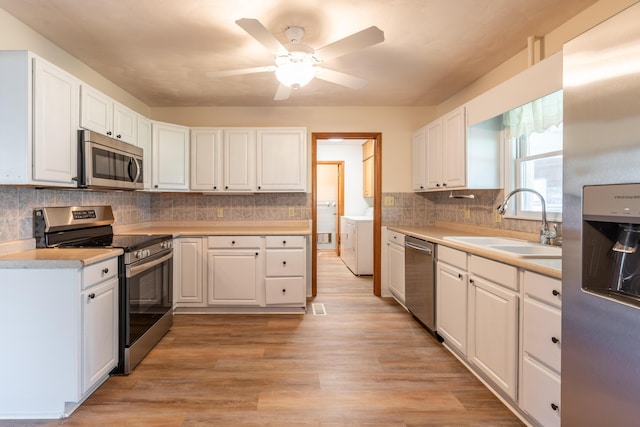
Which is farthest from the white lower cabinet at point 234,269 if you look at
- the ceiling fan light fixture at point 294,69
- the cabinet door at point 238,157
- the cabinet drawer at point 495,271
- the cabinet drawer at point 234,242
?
the cabinet drawer at point 495,271

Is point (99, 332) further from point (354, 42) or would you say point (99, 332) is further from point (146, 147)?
point (354, 42)

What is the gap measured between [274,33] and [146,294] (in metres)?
2.09

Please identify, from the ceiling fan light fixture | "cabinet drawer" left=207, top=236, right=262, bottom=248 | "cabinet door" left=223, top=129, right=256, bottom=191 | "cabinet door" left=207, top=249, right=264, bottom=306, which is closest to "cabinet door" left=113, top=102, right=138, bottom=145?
"cabinet door" left=223, top=129, right=256, bottom=191

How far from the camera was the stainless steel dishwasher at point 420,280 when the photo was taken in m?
2.88

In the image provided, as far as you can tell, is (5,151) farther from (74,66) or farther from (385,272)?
(385,272)

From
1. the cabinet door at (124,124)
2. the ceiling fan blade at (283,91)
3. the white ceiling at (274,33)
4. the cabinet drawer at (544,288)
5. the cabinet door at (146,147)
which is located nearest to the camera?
the cabinet drawer at (544,288)

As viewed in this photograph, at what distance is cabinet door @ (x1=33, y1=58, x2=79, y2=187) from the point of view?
194 centimetres

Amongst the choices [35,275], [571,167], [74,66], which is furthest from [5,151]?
[571,167]

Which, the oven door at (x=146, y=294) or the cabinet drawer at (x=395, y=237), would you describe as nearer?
the oven door at (x=146, y=294)

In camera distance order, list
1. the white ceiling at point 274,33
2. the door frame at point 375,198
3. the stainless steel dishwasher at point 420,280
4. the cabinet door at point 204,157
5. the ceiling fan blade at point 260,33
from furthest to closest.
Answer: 1. the door frame at point 375,198
2. the cabinet door at point 204,157
3. the stainless steel dishwasher at point 420,280
4. the white ceiling at point 274,33
5. the ceiling fan blade at point 260,33

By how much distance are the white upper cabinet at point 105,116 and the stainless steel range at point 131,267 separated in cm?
64

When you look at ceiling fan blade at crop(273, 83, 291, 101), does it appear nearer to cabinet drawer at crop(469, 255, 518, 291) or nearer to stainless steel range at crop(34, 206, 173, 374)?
stainless steel range at crop(34, 206, 173, 374)

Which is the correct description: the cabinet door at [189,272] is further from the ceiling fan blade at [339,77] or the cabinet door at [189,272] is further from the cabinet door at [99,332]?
the ceiling fan blade at [339,77]

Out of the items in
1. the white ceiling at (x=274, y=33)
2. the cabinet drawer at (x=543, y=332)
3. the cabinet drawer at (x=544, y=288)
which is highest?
the white ceiling at (x=274, y=33)
